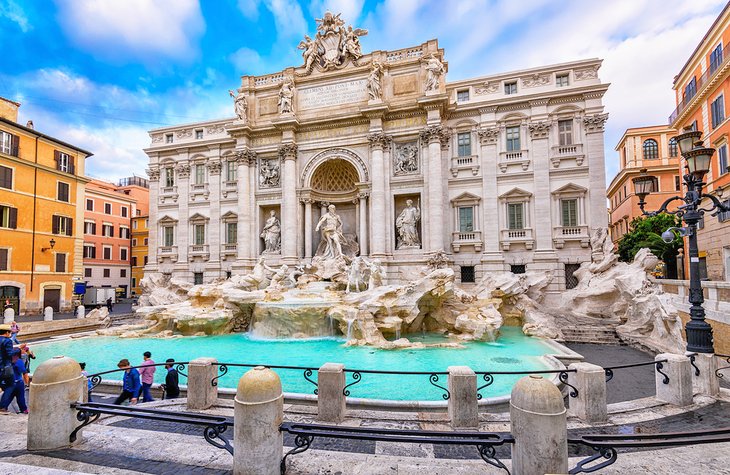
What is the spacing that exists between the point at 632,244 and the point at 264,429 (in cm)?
3241

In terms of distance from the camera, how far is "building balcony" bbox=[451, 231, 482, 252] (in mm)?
20734

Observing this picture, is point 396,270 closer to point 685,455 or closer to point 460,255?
point 460,255

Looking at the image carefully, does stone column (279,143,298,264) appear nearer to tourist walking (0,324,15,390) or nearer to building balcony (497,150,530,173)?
building balcony (497,150,530,173)

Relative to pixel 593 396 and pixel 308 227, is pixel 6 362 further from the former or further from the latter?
pixel 308 227

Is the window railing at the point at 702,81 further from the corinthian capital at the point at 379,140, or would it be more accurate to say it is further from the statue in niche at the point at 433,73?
the corinthian capital at the point at 379,140

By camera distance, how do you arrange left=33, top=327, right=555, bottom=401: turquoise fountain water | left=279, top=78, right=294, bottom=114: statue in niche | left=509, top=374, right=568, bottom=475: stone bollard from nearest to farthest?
left=509, top=374, right=568, bottom=475: stone bollard < left=33, top=327, right=555, bottom=401: turquoise fountain water < left=279, top=78, right=294, bottom=114: statue in niche

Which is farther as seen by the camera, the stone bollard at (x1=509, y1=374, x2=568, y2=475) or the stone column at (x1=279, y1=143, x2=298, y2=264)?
the stone column at (x1=279, y1=143, x2=298, y2=264)

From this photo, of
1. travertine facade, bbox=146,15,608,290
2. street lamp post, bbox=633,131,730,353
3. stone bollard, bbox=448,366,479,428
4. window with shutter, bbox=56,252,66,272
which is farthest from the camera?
window with shutter, bbox=56,252,66,272

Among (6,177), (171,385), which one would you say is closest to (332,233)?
(171,385)

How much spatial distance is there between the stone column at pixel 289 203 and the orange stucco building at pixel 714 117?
71.9ft

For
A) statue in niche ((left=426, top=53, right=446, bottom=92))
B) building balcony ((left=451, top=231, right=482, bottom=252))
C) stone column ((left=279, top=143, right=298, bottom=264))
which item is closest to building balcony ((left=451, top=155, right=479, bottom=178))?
building balcony ((left=451, top=231, right=482, bottom=252))

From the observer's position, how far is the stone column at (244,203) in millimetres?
23734

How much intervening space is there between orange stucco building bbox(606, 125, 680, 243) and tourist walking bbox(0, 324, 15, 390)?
1652 inches

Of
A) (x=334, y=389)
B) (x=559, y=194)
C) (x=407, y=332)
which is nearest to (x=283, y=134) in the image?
(x=407, y=332)
